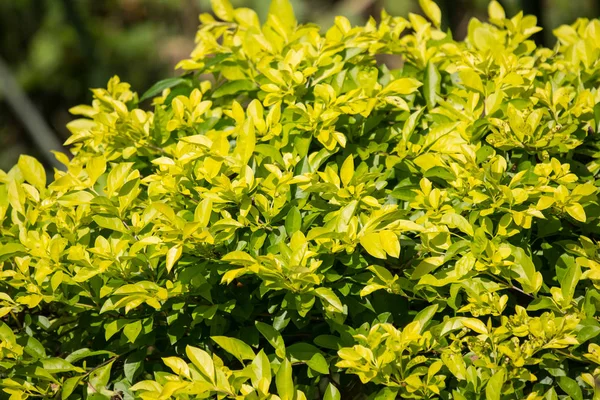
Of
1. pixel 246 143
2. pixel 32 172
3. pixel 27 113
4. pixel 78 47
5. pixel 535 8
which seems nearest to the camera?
pixel 246 143

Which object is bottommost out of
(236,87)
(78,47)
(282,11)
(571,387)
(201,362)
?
(571,387)

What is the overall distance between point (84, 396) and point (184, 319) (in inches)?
12.4

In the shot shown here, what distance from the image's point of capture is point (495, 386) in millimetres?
1439

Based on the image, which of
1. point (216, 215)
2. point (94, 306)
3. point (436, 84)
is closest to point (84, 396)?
point (94, 306)

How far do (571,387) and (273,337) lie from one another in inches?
27.0

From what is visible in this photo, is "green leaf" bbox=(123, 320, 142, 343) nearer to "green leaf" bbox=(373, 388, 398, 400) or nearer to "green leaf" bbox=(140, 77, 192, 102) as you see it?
"green leaf" bbox=(373, 388, 398, 400)

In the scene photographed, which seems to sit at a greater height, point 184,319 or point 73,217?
point 73,217

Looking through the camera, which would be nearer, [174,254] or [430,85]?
[174,254]

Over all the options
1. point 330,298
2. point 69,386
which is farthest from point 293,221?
point 69,386

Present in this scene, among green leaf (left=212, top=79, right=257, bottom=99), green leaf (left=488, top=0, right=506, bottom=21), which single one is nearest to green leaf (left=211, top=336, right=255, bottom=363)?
green leaf (left=212, top=79, right=257, bottom=99)

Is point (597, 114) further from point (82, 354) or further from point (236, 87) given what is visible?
point (82, 354)

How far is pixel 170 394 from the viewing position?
1.40m

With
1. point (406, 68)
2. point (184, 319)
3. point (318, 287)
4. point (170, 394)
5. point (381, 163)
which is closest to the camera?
point (170, 394)

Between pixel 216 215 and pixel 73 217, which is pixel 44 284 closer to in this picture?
pixel 73 217
